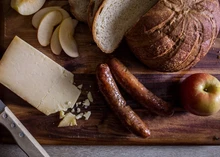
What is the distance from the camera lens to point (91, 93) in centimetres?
248

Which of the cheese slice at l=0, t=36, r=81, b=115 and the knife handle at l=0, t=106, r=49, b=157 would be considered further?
the cheese slice at l=0, t=36, r=81, b=115

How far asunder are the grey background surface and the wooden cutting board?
8 cm

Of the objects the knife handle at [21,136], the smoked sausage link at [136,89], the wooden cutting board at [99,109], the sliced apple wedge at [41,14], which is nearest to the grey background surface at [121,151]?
the wooden cutting board at [99,109]

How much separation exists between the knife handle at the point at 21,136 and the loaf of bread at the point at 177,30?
824 mm

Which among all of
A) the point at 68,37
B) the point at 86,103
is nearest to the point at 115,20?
the point at 68,37

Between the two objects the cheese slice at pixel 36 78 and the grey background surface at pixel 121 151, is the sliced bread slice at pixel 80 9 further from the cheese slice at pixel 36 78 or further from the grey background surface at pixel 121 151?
the grey background surface at pixel 121 151

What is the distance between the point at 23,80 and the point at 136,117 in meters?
0.72

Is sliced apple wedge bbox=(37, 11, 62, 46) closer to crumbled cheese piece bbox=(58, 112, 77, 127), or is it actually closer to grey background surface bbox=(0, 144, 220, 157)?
crumbled cheese piece bbox=(58, 112, 77, 127)

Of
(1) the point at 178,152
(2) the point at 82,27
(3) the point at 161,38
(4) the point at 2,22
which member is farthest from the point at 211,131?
(4) the point at 2,22

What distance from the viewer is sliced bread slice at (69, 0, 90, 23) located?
7.93 feet

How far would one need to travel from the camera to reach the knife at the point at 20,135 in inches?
89.7

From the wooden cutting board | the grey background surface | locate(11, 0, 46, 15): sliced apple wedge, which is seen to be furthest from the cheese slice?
the grey background surface

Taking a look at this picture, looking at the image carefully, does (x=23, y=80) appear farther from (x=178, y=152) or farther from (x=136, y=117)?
(x=178, y=152)

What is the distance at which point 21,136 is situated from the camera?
2.30m
